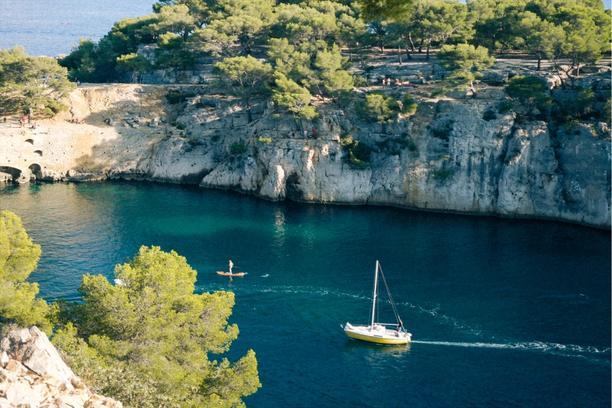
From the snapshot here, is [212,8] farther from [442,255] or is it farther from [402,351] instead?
[402,351]

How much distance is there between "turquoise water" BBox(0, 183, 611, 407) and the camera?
50.2 m

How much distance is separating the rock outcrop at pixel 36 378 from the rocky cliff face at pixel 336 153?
61223mm

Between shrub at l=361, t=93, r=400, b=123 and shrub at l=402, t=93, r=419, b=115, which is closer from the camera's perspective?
shrub at l=402, t=93, r=419, b=115

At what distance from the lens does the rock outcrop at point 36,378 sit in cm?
2875

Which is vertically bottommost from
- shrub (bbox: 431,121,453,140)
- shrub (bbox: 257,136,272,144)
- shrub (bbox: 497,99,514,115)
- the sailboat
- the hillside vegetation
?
the sailboat

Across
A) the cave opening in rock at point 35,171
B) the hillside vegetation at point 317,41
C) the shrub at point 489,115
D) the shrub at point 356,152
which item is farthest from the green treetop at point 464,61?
the cave opening in rock at point 35,171

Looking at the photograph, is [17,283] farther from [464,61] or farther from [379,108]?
[464,61]

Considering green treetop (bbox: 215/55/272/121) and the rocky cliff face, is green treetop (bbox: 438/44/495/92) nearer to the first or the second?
the rocky cliff face

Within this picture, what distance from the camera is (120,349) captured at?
124 feet

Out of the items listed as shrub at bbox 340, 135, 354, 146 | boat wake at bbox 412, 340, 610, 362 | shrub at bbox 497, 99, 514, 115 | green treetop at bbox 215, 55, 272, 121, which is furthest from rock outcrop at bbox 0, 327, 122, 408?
green treetop at bbox 215, 55, 272, 121

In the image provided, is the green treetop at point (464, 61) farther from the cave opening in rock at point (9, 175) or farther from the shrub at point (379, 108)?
the cave opening in rock at point (9, 175)

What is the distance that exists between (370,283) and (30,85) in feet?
218

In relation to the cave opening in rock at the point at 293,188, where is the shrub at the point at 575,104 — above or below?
above

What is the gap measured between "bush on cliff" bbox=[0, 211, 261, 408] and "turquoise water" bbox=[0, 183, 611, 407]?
337 inches
